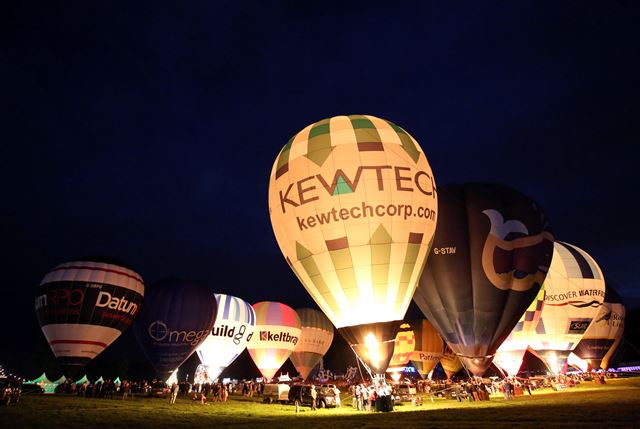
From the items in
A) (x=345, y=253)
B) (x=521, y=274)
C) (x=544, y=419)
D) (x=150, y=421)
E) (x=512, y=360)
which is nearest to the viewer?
(x=544, y=419)

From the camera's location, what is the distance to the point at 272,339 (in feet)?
110

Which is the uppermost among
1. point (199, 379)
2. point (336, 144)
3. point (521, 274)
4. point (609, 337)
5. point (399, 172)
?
point (336, 144)

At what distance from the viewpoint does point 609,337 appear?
35562 mm

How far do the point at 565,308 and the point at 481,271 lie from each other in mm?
13147

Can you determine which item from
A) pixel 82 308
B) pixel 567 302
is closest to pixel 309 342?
pixel 567 302

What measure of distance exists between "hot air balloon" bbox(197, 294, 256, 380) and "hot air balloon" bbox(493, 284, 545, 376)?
16463 mm

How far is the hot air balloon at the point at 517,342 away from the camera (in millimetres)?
23828

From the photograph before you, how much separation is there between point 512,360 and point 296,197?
16674 millimetres

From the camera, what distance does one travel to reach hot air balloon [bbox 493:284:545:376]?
23828 mm

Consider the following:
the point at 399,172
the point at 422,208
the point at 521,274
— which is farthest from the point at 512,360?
the point at 399,172

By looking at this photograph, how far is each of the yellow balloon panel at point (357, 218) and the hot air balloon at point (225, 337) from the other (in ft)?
50.3

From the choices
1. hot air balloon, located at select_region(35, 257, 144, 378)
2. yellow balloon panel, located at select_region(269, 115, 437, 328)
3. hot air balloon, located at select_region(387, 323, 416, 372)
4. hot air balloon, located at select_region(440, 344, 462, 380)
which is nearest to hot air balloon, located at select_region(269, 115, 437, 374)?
yellow balloon panel, located at select_region(269, 115, 437, 328)

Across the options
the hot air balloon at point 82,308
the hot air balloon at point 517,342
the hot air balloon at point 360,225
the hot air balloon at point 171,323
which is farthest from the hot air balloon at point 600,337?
the hot air balloon at point 82,308

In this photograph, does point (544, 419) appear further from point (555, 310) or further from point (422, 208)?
point (555, 310)
